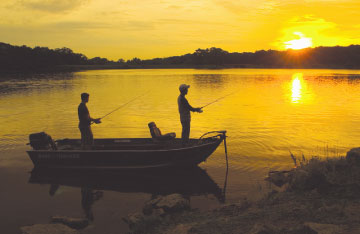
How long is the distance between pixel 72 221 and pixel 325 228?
543 cm

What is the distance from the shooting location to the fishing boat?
11.1 meters

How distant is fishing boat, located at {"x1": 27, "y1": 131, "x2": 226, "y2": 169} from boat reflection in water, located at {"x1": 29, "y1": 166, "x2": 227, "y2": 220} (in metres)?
0.27

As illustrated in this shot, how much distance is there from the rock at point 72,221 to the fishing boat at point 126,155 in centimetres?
343

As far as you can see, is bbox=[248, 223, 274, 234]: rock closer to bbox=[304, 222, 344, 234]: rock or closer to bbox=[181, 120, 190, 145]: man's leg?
bbox=[304, 222, 344, 234]: rock

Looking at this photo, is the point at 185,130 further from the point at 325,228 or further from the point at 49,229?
the point at 325,228

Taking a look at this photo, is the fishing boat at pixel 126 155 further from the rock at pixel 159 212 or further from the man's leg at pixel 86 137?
the rock at pixel 159 212

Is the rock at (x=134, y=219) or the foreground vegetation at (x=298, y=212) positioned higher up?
the foreground vegetation at (x=298, y=212)

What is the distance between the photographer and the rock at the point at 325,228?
520cm

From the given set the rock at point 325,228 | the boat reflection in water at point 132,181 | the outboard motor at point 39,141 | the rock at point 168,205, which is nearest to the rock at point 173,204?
the rock at point 168,205

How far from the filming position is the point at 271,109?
2562 cm

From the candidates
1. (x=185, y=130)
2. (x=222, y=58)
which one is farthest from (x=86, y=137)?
(x=222, y=58)

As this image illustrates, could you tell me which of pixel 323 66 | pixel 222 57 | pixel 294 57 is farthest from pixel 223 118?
pixel 222 57

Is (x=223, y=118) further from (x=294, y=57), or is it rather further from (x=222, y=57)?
(x=222, y=57)

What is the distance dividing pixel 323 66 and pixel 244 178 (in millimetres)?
121835
